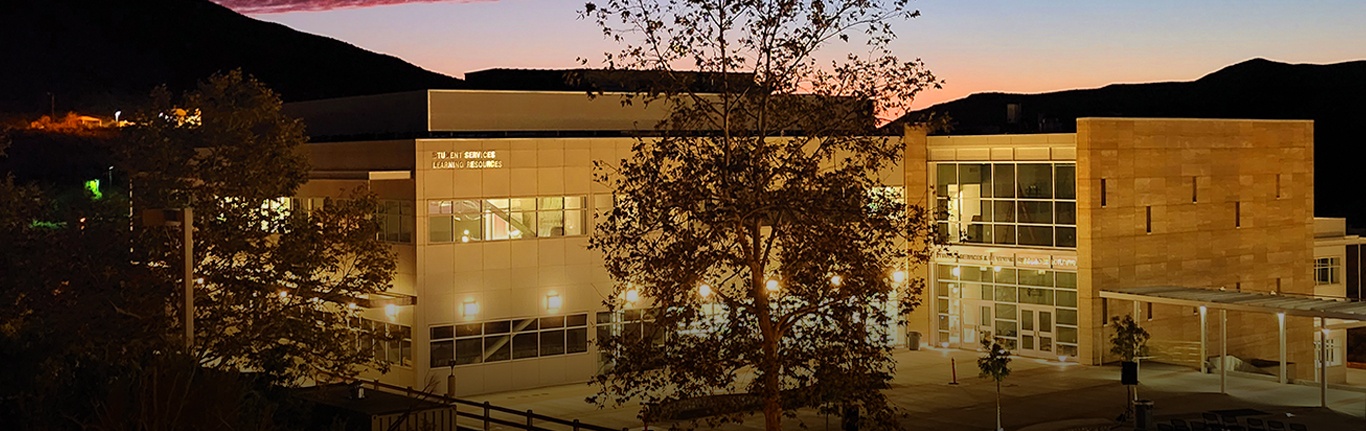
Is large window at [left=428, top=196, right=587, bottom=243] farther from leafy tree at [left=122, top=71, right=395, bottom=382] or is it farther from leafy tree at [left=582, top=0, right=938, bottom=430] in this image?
leafy tree at [left=582, top=0, right=938, bottom=430]

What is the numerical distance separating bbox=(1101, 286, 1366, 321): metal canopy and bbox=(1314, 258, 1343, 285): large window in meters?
14.6

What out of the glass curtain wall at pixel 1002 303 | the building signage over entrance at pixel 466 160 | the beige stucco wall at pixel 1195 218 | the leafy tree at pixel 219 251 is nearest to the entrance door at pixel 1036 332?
the glass curtain wall at pixel 1002 303

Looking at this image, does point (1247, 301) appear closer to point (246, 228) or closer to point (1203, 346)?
point (1203, 346)

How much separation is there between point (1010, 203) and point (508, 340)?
56.2 feet

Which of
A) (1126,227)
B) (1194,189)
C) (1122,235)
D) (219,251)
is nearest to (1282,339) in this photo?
(1122,235)

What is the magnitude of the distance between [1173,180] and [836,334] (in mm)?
27053

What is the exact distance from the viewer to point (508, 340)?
3828cm

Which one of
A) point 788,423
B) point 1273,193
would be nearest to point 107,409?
point 788,423

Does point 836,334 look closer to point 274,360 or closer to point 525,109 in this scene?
point 274,360

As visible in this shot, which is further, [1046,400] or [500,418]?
[1046,400]

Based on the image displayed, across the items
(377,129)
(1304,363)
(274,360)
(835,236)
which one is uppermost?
(377,129)

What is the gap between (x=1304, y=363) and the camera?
1892 inches

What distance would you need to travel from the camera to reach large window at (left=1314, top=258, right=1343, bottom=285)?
55188 millimetres

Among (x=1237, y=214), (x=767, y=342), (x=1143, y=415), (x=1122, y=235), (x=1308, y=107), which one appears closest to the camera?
(x=767, y=342)
